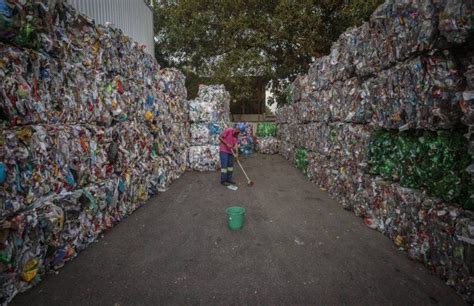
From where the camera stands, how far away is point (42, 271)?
270 cm

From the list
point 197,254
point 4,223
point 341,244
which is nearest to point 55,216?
point 4,223

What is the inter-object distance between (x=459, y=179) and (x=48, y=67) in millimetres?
4692

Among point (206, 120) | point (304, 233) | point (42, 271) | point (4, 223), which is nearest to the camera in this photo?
point (4, 223)

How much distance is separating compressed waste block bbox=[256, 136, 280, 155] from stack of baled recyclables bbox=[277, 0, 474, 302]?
7659 mm

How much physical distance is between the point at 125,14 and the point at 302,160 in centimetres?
718

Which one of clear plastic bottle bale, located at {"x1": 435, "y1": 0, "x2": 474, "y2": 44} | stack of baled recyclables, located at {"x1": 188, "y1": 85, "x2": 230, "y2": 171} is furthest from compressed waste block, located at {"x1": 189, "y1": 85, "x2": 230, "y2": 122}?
clear plastic bottle bale, located at {"x1": 435, "y1": 0, "x2": 474, "y2": 44}

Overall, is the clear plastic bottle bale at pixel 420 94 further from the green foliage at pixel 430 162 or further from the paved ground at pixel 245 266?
the paved ground at pixel 245 266

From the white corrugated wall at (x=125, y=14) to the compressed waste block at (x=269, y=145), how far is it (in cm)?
693

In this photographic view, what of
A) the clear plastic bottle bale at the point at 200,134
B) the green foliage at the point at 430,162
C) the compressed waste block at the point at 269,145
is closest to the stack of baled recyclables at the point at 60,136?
the clear plastic bottle bale at the point at 200,134

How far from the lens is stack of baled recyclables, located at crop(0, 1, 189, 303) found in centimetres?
239

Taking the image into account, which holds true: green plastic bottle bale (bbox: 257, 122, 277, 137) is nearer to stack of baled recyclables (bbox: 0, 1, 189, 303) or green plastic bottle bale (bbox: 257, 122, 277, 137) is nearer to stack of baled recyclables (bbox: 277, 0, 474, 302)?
stack of baled recyclables (bbox: 277, 0, 474, 302)

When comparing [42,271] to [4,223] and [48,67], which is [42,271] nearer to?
[4,223]

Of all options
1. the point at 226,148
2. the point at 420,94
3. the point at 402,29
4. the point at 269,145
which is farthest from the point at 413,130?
the point at 269,145

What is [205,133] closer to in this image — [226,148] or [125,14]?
[226,148]
